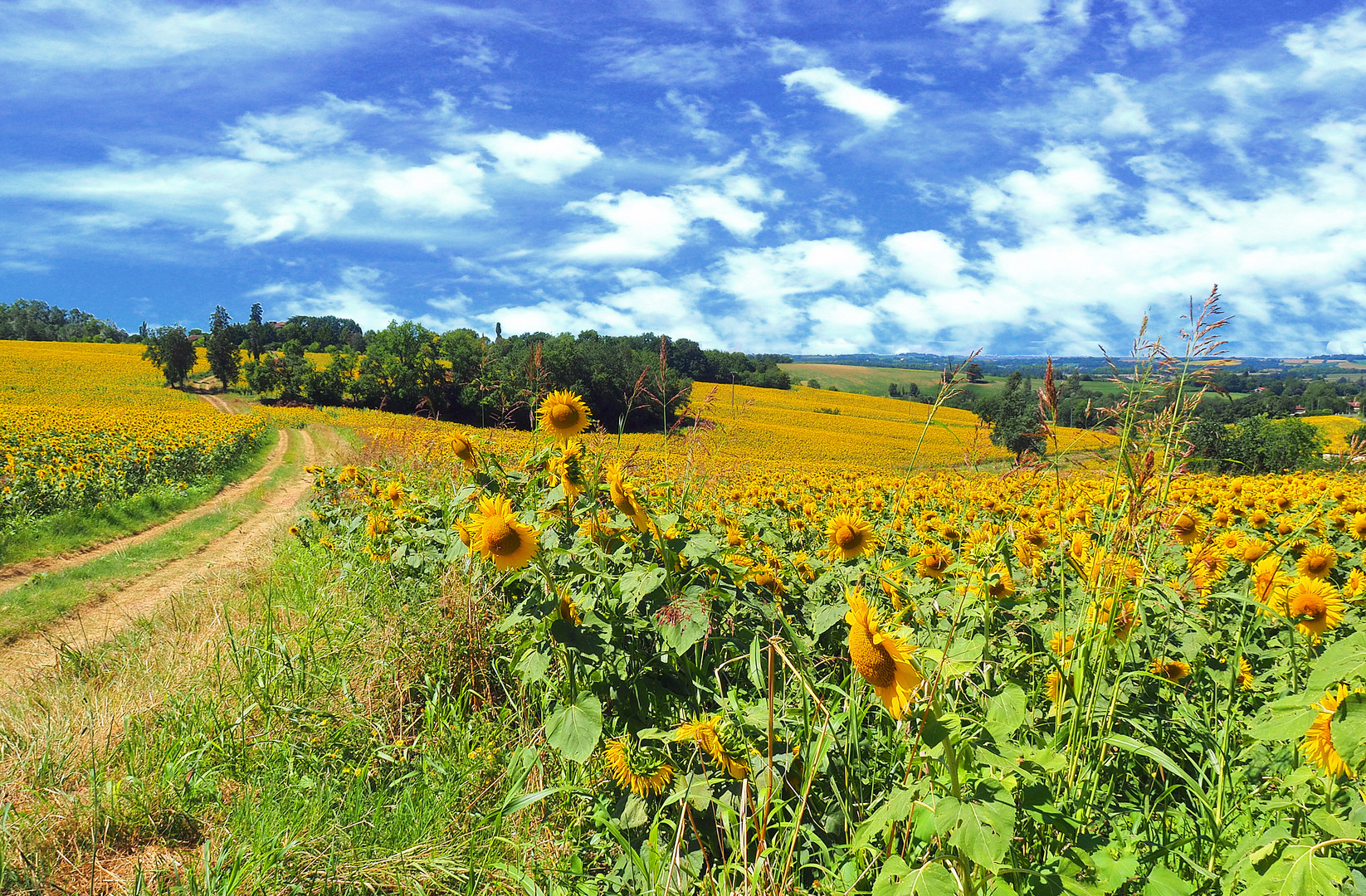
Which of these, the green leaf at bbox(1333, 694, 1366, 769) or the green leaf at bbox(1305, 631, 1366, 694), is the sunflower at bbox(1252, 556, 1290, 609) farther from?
the green leaf at bbox(1333, 694, 1366, 769)

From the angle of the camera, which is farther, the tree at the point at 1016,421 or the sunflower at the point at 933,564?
the sunflower at the point at 933,564

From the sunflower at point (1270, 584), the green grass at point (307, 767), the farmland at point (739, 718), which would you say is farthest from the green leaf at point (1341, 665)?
the green grass at point (307, 767)

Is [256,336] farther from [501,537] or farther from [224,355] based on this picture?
[501,537]

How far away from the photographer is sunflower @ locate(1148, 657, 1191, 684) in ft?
9.41

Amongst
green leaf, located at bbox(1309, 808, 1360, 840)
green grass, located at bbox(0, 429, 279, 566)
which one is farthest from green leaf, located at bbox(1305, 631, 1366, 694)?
green grass, located at bbox(0, 429, 279, 566)

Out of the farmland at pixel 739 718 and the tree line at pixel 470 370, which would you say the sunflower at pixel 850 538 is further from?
the tree line at pixel 470 370

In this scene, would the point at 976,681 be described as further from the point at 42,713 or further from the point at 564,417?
the point at 42,713

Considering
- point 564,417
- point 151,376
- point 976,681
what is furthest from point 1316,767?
point 151,376

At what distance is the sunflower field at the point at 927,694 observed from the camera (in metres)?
1.59

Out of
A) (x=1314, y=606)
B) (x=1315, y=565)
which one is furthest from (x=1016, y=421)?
(x=1314, y=606)

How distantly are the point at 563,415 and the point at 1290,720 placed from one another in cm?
251

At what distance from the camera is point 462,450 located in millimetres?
3098

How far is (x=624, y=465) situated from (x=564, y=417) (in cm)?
34

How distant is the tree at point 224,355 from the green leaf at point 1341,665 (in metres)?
78.3
